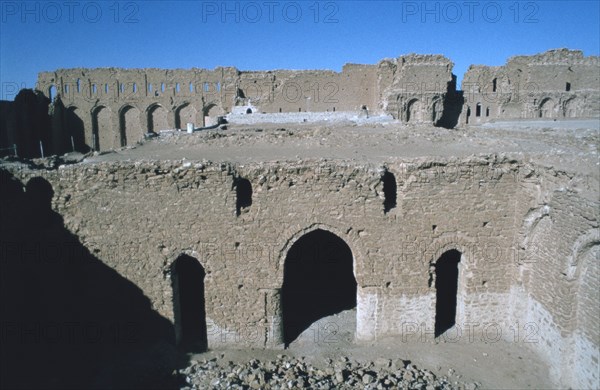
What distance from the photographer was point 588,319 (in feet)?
25.4

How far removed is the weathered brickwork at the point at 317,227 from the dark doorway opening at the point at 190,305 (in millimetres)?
496

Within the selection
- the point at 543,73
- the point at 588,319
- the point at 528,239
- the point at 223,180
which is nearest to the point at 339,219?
the point at 223,180

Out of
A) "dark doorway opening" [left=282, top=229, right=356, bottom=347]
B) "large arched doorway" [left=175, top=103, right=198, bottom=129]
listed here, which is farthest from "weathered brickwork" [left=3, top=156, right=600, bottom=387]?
"large arched doorway" [left=175, top=103, right=198, bottom=129]

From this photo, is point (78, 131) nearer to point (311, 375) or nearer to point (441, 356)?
point (311, 375)

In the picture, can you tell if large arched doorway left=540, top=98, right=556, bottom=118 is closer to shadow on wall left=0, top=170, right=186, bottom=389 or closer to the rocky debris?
the rocky debris

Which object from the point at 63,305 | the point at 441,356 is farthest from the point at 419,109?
the point at 63,305

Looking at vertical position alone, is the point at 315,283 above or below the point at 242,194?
below

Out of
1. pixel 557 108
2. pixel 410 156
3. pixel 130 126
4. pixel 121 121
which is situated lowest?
pixel 410 156

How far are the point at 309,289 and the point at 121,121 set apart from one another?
29.7 m

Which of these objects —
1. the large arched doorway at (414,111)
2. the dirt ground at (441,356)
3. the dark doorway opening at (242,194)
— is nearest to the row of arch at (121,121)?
the large arched doorway at (414,111)

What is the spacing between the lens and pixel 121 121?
3638 cm

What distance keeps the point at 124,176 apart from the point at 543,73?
31.2 m

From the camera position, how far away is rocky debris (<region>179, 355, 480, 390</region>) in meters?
8.43

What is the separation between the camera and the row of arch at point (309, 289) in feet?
34.2
